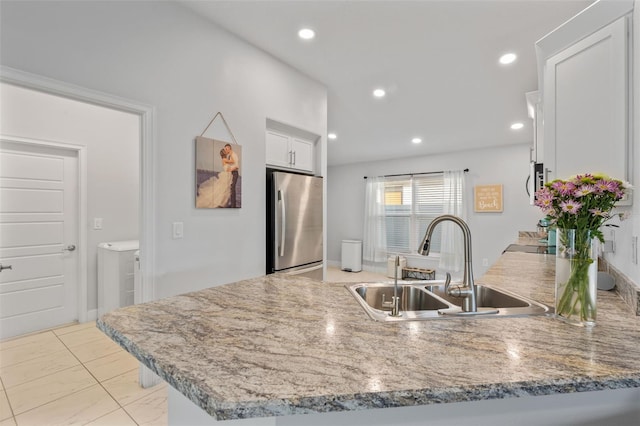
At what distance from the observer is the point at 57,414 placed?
6.14ft

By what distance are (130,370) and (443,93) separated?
3997mm

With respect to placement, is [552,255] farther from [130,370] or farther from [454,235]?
[130,370]

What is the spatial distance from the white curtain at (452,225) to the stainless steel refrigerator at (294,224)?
11.7ft

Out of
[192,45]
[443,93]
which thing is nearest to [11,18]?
[192,45]

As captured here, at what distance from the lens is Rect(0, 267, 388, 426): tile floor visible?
1852mm

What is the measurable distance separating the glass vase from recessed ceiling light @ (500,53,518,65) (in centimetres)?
235

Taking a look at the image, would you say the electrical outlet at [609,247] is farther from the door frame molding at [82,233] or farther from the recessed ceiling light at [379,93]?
the door frame molding at [82,233]

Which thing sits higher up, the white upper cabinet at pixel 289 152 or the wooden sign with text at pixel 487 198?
the white upper cabinet at pixel 289 152

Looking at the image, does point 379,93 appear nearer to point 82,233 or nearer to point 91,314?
point 82,233

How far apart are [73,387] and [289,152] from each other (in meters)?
2.50

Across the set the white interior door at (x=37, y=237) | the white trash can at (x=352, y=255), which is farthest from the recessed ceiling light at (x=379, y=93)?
the white trash can at (x=352, y=255)

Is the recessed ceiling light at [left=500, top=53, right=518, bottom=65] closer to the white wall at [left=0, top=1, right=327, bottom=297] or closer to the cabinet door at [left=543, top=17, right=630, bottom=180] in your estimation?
the cabinet door at [left=543, top=17, right=630, bottom=180]

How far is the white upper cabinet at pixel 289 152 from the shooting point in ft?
9.57

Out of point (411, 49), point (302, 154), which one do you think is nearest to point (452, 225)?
point (302, 154)
